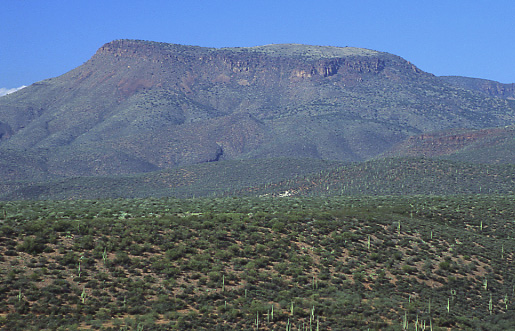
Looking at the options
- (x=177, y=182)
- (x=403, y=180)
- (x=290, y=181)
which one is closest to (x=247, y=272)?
(x=403, y=180)

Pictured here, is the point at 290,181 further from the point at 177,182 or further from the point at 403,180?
the point at 177,182

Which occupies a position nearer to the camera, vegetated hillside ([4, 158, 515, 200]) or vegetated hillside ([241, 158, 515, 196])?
vegetated hillside ([241, 158, 515, 196])

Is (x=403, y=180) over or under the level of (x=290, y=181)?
over

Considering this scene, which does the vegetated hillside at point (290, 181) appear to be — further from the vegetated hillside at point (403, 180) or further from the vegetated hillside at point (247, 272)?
the vegetated hillside at point (247, 272)

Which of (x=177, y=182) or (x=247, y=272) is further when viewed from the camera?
(x=177, y=182)

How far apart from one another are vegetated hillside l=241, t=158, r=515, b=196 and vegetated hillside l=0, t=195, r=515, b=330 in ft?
164

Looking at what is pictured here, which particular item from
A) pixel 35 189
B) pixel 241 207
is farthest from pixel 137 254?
pixel 35 189

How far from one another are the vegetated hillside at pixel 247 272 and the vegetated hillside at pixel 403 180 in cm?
5012

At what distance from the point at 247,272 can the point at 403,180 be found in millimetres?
77814

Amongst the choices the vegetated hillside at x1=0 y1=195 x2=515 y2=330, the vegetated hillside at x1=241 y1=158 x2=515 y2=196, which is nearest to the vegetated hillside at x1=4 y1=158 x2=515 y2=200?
the vegetated hillside at x1=241 y1=158 x2=515 y2=196

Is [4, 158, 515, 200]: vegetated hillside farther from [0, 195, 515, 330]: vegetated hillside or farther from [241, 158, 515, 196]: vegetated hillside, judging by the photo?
[0, 195, 515, 330]: vegetated hillside

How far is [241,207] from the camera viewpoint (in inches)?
2798

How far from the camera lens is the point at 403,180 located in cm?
12050

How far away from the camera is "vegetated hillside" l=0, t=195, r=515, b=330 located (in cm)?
3947
